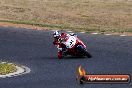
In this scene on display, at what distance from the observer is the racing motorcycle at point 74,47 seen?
78.6ft

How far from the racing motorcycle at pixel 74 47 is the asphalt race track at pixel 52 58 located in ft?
0.93

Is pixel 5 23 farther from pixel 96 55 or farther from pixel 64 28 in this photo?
pixel 96 55

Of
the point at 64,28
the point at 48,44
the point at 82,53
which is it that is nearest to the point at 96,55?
the point at 82,53

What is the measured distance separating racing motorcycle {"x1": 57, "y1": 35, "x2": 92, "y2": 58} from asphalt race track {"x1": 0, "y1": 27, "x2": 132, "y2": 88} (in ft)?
0.93

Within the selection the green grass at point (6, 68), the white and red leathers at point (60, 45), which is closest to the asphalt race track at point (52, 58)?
the white and red leathers at point (60, 45)

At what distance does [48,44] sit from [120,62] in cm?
718

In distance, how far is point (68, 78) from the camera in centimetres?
1800

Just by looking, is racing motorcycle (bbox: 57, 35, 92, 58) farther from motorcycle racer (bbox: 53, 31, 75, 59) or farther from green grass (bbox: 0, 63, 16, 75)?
green grass (bbox: 0, 63, 16, 75)

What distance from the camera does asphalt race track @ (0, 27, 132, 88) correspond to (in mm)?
17203

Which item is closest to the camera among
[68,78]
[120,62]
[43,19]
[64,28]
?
[68,78]

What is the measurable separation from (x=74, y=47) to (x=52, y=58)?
997 mm

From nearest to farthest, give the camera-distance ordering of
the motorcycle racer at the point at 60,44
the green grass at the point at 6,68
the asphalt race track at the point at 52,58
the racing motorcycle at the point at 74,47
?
the asphalt race track at the point at 52,58 < the green grass at the point at 6,68 < the racing motorcycle at the point at 74,47 < the motorcycle racer at the point at 60,44

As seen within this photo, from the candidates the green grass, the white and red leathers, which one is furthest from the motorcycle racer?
the green grass

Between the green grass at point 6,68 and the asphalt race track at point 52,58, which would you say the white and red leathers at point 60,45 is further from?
the green grass at point 6,68
